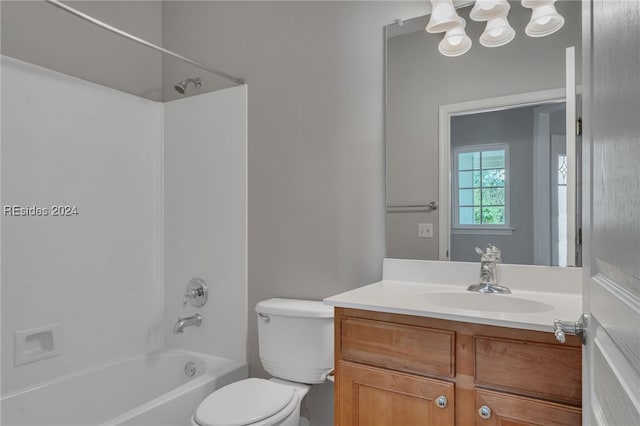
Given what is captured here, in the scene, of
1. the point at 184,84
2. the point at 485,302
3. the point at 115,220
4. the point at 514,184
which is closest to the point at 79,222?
the point at 115,220

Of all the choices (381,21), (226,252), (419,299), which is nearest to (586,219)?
(419,299)

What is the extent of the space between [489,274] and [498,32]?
0.92 metres

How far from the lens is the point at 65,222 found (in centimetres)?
204

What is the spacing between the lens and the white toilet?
4.96ft

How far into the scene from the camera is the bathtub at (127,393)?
1.73 meters

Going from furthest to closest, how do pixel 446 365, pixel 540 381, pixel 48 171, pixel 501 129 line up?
pixel 48 171 → pixel 501 129 → pixel 446 365 → pixel 540 381

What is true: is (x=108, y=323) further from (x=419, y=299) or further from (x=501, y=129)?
(x=501, y=129)

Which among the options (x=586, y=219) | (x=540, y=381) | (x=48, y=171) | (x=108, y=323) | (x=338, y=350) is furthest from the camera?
(x=108, y=323)

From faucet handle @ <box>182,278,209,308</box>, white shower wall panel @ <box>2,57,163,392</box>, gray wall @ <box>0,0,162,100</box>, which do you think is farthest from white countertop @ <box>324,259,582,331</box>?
gray wall @ <box>0,0,162,100</box>

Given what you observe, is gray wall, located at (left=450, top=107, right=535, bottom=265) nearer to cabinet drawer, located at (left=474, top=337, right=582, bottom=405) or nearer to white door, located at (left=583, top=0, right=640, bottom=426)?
cabinet drawer, located at (left=474, top=337, right=582, bottom=405)

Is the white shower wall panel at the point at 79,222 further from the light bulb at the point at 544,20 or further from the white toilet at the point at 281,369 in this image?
the light bulb at the point at 544,20

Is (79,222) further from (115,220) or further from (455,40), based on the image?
(455,40)

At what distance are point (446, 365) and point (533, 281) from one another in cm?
56

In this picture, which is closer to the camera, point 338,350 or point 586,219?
point 586,219
